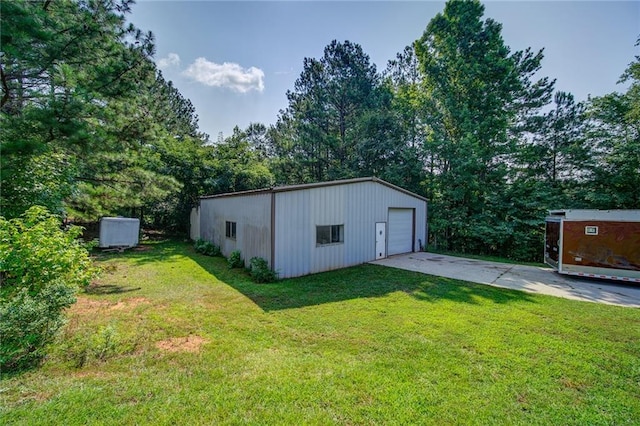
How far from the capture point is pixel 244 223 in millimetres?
10789

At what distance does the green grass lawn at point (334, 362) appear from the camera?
2881 millimetres

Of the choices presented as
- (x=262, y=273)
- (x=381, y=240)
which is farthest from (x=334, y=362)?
(x=381, y=240)

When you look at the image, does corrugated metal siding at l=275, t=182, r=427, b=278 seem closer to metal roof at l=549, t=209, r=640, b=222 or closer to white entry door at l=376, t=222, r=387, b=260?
white entry door at l=376, t=222, r=387, b=260

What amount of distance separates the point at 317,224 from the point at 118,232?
11.3m

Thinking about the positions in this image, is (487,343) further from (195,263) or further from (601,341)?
(195,263)

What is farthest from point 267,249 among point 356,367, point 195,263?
point 356,367

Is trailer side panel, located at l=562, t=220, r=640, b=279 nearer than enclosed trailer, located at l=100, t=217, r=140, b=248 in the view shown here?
Yes

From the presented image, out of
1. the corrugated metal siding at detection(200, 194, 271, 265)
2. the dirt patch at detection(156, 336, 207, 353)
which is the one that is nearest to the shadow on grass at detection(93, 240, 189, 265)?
the corrugated metal siding at detection(200, 194, 271, 265)

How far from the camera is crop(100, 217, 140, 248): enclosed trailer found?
13836 mm

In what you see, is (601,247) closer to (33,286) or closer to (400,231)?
(400,231)

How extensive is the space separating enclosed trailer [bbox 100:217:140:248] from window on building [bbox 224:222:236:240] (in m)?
5.77

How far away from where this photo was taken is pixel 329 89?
23094mm

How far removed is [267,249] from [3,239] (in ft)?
19.1

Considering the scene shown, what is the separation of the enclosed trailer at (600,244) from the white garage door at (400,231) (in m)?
5.95
